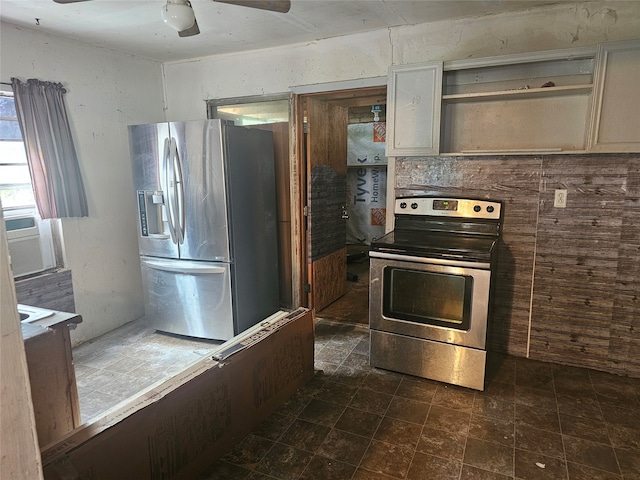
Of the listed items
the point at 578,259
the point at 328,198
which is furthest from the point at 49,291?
the point at 578,259

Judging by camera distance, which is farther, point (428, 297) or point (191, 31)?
point (428, 297)

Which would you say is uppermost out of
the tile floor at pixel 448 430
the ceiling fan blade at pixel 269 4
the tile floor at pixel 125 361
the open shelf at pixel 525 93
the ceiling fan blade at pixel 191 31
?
the ceiling fan blade at pixel 191 31

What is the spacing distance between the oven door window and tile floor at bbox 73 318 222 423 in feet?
4.52

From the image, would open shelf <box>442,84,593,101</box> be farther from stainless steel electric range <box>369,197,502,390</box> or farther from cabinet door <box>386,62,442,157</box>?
stainless steel electric range <box>369,197,502,390</box>

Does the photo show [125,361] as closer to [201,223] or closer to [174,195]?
[201,223]

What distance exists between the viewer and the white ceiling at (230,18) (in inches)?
100

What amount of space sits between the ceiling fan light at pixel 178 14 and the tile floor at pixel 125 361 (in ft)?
6.41

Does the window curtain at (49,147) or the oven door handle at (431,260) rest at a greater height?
the window curtain at (49,147)

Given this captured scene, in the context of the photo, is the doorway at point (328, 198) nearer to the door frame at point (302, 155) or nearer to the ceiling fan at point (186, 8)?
the door frame at point (302, 155)

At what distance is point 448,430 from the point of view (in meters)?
2.16

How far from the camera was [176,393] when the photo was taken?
169 cm

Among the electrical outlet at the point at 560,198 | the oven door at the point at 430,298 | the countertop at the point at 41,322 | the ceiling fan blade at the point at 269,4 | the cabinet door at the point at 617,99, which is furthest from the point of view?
the electrical outlet at the point at 560,198

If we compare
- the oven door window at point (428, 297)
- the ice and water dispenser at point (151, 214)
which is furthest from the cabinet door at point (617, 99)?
the ice and water dispenser at point (151, 214)

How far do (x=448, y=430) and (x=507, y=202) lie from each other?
1.62 m
